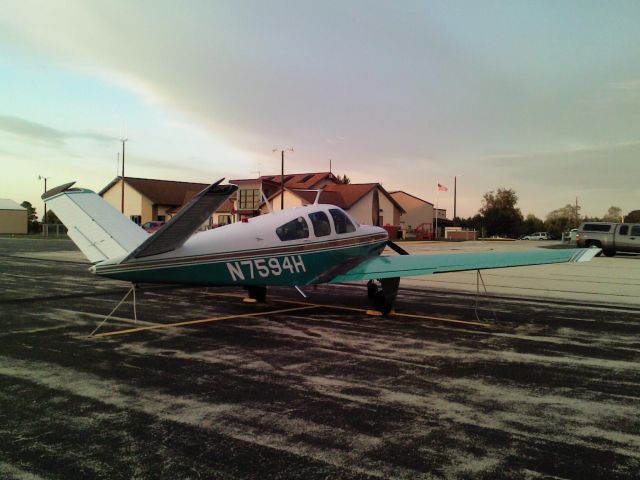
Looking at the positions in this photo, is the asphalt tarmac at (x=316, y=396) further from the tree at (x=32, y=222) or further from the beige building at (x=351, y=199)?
the tree at (x=32, y=222)

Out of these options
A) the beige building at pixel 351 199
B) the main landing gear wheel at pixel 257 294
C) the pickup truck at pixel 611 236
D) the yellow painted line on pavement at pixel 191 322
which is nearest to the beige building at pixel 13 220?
the beige building at pixel 351 199

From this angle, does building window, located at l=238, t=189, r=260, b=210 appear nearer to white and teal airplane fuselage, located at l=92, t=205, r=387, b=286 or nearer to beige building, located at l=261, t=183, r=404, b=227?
beige building, located at l=261, t=183, r=404, b=227

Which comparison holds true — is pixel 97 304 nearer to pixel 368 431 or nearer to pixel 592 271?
pixel 368 431

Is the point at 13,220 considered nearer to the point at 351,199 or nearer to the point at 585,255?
the point at 351,199

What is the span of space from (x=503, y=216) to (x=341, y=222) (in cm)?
10378

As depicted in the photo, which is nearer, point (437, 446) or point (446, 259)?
point (437, 446)

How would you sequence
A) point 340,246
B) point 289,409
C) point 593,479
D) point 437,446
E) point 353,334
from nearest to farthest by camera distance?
point 593,479, point 437,446, point 289,409, point 353,334, point 340,246

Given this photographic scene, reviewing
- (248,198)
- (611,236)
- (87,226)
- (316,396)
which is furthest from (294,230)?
(248,198)

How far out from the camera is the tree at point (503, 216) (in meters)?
105

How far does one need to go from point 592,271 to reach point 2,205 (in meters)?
117

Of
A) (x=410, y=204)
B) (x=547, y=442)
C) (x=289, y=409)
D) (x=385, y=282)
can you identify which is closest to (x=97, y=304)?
(x=385, y=282)

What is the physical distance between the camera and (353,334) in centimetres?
859

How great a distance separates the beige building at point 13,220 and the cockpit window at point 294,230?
10554 cm

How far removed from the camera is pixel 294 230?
9.77 metres
